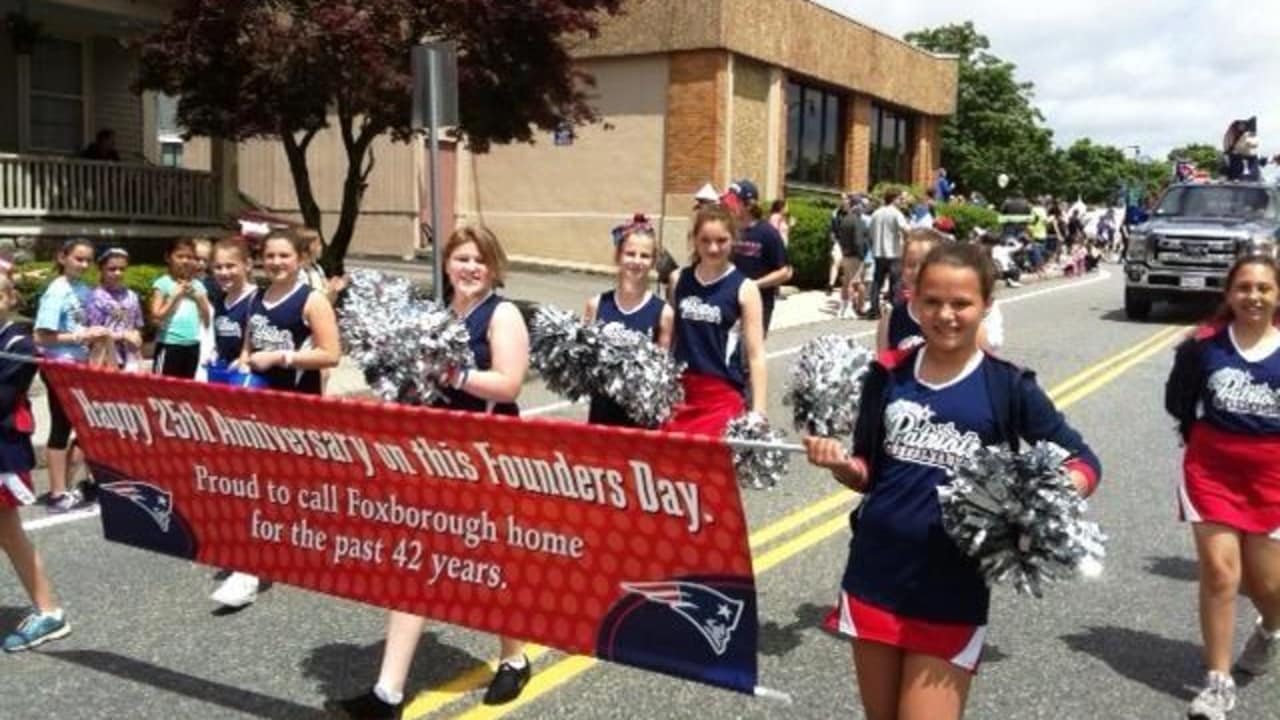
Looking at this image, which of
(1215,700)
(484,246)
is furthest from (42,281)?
(1215,700)

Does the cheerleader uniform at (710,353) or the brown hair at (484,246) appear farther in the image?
the cheerleader uniform at (710,353)

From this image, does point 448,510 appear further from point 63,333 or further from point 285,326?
point 63,333

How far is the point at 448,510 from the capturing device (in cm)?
408

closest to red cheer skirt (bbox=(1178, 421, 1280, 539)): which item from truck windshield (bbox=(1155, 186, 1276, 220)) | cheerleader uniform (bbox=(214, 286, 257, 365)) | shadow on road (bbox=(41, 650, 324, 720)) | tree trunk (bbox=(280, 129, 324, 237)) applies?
shadow on road (bbox=(41, 650, 324, 720))

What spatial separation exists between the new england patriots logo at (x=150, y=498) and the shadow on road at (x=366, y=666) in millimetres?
798

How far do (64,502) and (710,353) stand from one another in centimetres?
450

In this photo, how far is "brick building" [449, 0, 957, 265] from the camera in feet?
87.9

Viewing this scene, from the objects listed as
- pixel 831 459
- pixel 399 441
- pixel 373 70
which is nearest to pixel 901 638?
pixel 831 459

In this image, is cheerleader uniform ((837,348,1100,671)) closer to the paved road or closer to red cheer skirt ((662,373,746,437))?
the paved road

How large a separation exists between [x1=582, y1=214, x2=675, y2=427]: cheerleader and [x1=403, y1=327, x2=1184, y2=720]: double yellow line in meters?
1.02

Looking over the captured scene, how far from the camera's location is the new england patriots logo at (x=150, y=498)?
189 inches

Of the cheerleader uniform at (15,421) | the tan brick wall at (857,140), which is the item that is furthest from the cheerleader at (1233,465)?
the tan brick wall at (857,140)

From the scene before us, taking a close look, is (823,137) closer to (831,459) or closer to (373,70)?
(373,70)

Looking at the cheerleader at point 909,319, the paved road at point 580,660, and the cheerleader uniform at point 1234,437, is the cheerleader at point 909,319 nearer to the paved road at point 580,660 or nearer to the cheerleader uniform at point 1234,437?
the cheerleader uniform at point 1234,437
